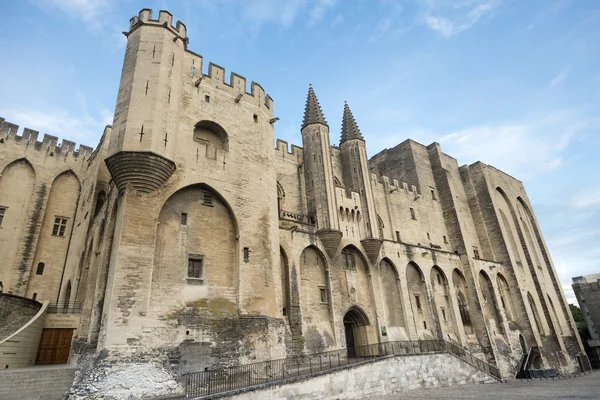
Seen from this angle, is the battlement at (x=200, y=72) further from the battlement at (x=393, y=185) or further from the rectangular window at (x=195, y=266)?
the battlement at (x=393, y=185)

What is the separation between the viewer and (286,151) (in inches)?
1006

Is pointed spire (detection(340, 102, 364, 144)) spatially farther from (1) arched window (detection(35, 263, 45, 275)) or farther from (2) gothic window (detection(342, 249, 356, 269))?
(1) arched window (detection(35, 263, 45, 275))

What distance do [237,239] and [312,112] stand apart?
1308 cm

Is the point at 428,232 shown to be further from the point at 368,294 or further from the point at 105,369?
the point at 105,369

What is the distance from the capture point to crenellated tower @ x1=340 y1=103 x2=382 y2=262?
24094 millimetres

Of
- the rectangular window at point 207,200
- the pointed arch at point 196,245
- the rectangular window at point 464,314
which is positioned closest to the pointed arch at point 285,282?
the pointed arch at point 196,245

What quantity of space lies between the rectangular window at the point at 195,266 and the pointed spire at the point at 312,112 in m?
13.9

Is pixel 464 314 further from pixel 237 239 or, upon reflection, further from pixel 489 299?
pixel 237 239

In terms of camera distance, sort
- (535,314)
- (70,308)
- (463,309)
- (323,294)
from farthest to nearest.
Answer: (535,314) < (463,309) < (323,294) < (70,308)

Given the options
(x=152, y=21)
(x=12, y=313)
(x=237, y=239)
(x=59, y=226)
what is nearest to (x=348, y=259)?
(x=237, y=239)

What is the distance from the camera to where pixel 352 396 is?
1486 centimetres

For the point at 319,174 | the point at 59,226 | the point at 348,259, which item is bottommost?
the point at 348,259

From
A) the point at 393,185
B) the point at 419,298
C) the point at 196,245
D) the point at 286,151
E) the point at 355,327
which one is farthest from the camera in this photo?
the point at 393,185

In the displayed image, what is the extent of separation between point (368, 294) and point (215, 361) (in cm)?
1254
